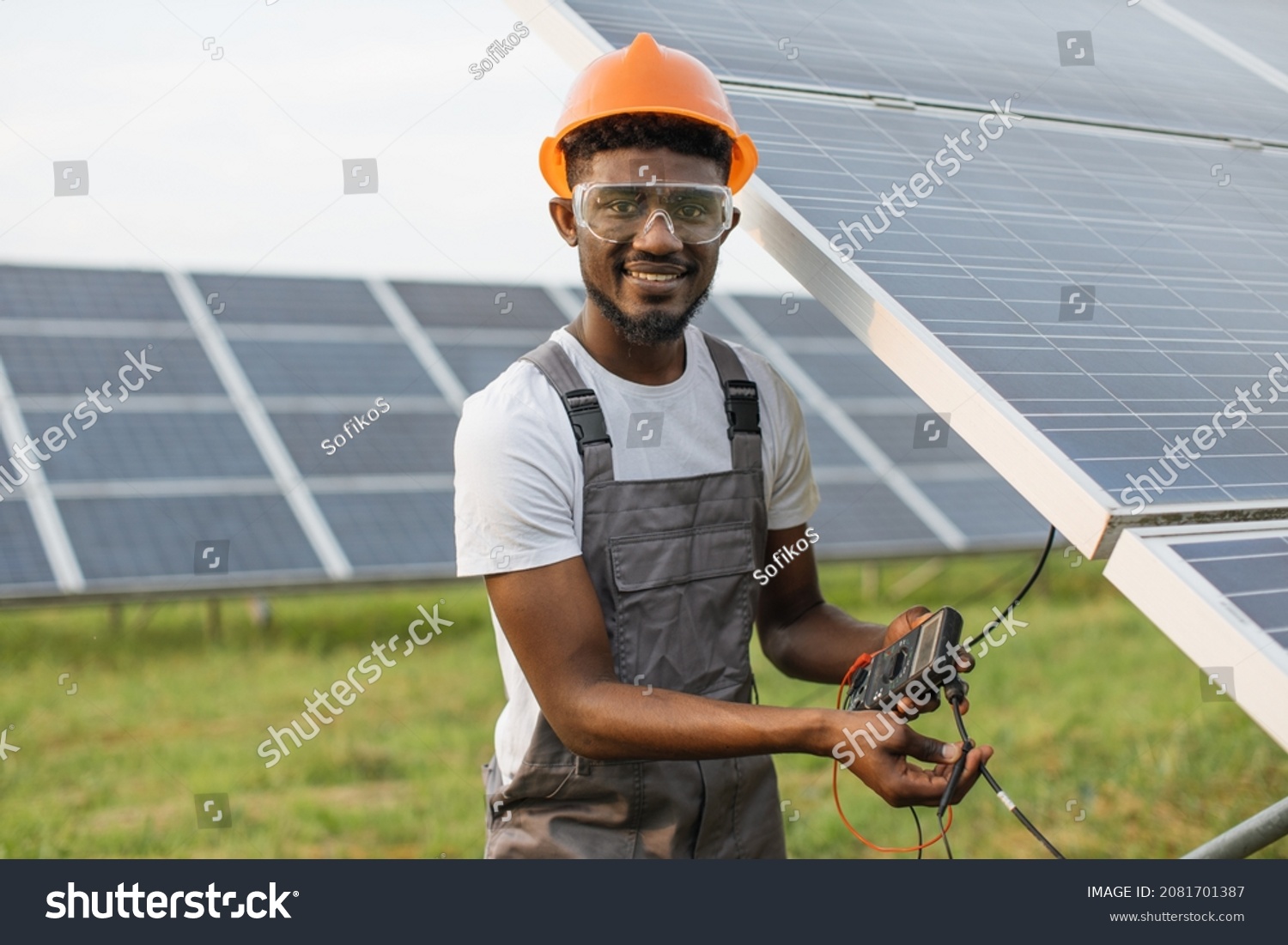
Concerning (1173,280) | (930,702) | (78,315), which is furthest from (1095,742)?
(78,315)

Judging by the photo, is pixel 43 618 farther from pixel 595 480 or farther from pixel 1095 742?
pixel 595 480

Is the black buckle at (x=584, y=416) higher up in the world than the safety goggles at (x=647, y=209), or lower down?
lower down

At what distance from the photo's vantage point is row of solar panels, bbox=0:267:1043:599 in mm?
6625

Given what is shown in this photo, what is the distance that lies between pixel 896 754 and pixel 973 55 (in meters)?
2.47

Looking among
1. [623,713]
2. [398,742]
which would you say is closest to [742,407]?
[623,713]

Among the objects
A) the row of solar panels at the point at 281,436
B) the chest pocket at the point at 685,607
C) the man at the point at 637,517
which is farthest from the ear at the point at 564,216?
the row of solar panels at the point at 281,436

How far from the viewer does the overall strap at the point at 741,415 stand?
2666mm

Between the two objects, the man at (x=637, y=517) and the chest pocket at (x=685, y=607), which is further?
the chest pocket at (x=685, y=607)

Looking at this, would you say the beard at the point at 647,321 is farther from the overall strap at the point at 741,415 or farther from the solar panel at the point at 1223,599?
the solar panel at the point at 1223,599

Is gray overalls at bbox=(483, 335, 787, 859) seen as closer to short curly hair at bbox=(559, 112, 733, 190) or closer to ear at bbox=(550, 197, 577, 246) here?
ear at bbox=(550, 197, 577, 246)

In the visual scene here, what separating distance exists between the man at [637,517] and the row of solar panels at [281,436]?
4.15m

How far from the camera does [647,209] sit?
94.7 inches

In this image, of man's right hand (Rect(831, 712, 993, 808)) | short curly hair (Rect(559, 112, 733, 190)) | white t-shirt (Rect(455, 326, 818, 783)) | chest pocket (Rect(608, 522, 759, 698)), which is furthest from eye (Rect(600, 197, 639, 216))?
man's right hand (Rect(831, 712, 993, 808))

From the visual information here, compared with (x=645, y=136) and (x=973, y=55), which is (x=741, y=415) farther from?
(x=973, y=55)
